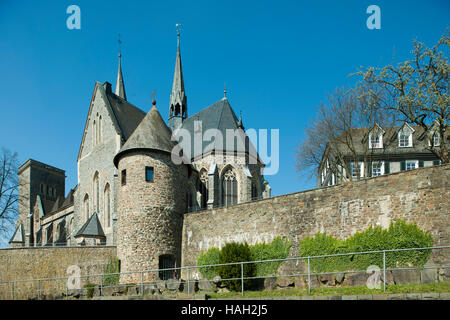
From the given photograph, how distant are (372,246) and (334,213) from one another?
7.60 feet

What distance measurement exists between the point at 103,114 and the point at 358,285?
28974 mm

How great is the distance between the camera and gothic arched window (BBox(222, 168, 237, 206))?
39969 millimetres

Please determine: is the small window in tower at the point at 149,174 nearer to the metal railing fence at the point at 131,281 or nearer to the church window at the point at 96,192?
the metal railing fence at the point at 131,281

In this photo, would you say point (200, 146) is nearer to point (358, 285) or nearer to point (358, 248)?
point (358, 248)

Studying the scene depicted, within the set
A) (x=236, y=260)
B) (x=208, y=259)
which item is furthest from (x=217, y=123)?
(x=236, y=260)

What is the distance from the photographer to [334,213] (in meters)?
21.1

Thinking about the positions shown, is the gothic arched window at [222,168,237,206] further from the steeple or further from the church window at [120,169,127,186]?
the steeple

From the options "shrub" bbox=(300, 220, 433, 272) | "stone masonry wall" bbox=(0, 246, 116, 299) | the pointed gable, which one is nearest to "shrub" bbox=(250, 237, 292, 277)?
"shrub" bbox=(300, 220, 433, 272)

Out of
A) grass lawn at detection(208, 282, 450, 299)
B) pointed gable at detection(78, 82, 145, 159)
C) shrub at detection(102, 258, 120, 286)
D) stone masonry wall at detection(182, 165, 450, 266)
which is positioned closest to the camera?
grass lawn at detection(208, 282, 450, 299)

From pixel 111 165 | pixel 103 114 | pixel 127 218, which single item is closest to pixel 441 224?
pixel 127 218

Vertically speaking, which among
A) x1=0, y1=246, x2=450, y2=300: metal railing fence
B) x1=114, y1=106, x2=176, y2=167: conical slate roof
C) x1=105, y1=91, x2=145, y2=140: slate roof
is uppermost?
x1=105, y1=91, x2=145, y2=140: slate roof

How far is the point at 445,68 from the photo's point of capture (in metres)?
27.2

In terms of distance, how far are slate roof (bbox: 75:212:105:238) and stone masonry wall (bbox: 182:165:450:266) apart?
1055 cm

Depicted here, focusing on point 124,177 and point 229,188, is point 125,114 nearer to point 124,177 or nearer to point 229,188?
point 229,188
